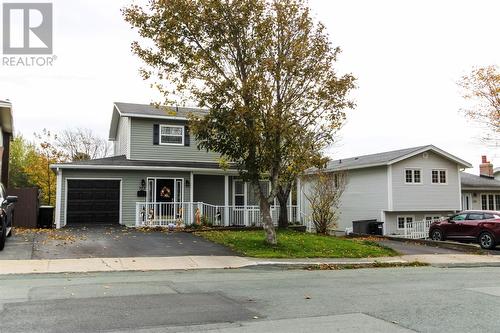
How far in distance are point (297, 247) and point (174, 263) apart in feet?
16.3

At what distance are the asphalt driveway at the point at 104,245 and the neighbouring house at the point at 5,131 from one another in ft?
25.5

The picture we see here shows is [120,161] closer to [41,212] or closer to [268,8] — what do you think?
[41,212]

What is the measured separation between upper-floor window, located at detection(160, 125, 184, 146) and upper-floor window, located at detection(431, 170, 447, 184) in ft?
50.1

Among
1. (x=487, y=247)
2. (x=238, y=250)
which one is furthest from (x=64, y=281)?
(x=487, y=247)

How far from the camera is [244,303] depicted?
26.5 ft

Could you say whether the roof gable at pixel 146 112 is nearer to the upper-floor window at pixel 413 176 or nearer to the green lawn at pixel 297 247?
the green lawn at pixel 297 247

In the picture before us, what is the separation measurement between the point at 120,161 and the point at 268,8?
1179 cm

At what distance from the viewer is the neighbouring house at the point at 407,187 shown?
91.3ft

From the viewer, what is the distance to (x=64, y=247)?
49.2 ft

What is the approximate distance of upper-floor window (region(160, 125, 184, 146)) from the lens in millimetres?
25094

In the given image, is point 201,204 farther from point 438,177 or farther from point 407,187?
point 438,177

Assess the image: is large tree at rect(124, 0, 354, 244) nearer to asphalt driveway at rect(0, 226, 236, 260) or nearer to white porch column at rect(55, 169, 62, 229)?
asphalt driveway at rect(0, 226, 236, 260)

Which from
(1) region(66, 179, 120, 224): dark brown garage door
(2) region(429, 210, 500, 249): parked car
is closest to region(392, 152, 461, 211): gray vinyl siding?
(2) region(429, 210, 500, 249): parked car

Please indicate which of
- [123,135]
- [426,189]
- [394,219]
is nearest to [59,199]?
[123,135]
